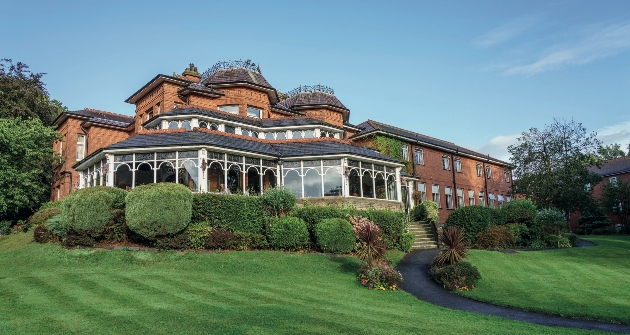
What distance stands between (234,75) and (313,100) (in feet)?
23.7

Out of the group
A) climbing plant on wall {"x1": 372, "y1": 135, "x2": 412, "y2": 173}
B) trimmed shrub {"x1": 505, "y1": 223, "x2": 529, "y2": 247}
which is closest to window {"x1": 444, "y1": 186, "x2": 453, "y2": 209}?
climbing plant on wall {"x1": 372, "y1": 135, "x2": 412, "y2": 173}

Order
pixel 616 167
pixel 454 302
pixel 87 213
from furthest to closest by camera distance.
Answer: pixel 616 167 < pixel 87 213 < pixel 454 302

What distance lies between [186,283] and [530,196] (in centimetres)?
3626

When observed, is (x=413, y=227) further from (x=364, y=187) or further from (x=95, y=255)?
(x=95, y=255)

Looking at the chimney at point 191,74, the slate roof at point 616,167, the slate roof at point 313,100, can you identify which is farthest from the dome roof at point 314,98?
the slate roof at point 616,167

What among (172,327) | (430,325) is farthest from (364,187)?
(172,327)

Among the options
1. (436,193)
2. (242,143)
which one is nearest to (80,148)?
(242,143)

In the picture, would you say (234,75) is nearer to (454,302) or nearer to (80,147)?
(80,147)

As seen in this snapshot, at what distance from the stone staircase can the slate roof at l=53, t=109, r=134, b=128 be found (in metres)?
23.5

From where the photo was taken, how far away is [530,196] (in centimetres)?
4084

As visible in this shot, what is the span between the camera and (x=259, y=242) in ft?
64.5

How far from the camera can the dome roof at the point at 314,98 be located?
Answer: 36.8m

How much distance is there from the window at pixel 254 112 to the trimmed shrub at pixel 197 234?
15.6m

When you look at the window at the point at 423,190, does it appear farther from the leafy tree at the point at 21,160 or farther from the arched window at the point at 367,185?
the leafy tree at the point at 21,160
